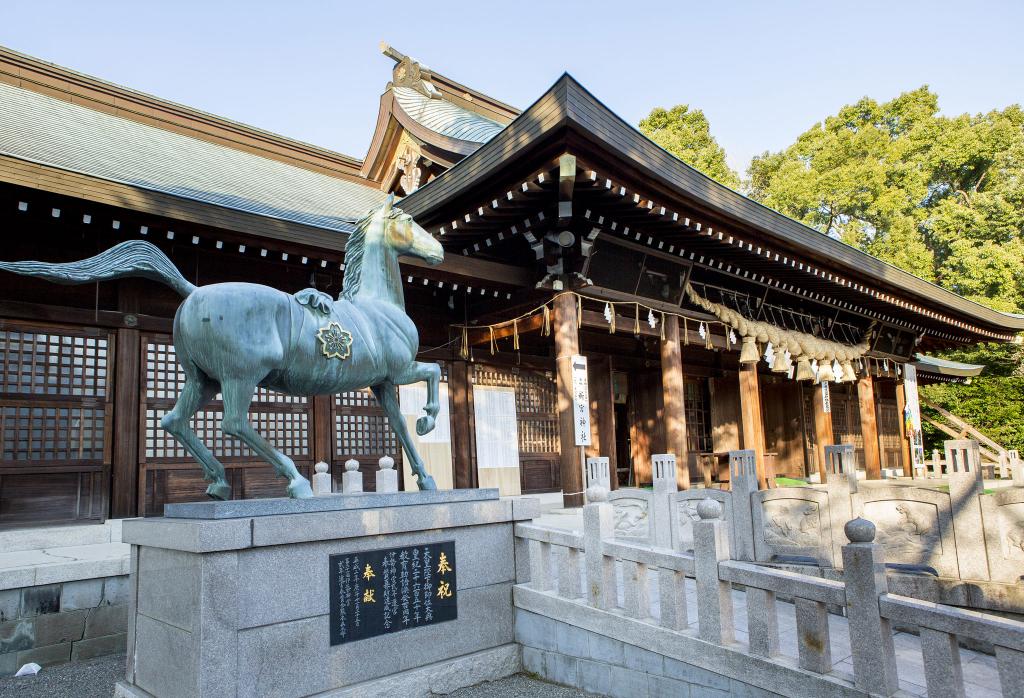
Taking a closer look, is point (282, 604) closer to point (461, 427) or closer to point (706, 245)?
point (461, 427)

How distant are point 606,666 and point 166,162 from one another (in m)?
10.4

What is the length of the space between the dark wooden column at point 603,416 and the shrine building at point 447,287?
45mm

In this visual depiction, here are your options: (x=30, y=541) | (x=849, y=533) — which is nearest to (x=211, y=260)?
(x=30, y=541)

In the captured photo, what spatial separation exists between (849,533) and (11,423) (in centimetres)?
797

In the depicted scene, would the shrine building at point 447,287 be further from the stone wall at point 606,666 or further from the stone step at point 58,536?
the stone wall at point 606,666

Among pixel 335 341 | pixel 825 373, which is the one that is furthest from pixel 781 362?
pixel 335 341

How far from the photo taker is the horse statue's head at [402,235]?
5277 millimetres

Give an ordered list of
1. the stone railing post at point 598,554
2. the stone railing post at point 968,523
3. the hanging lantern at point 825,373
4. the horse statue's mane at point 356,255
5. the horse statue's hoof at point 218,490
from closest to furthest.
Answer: the horse statue's hoof at point 218,490
the stone railing post at point 598,554
the horse statue's mane at point 356,255
the stone railing post at point 968,523
the hanging lantern at point 825,373

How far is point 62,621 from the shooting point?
5664mm

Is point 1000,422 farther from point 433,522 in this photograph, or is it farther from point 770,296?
point 433,522

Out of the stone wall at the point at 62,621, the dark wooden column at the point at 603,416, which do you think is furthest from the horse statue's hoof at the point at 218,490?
the dark wooden column at the point at 603,416

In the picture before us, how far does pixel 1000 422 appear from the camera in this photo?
22.8 m

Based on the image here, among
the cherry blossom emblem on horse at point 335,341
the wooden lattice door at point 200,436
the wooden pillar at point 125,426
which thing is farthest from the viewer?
the wooden lattice door at point 200,436

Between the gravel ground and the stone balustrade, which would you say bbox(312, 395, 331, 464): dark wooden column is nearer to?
the gravel ground
